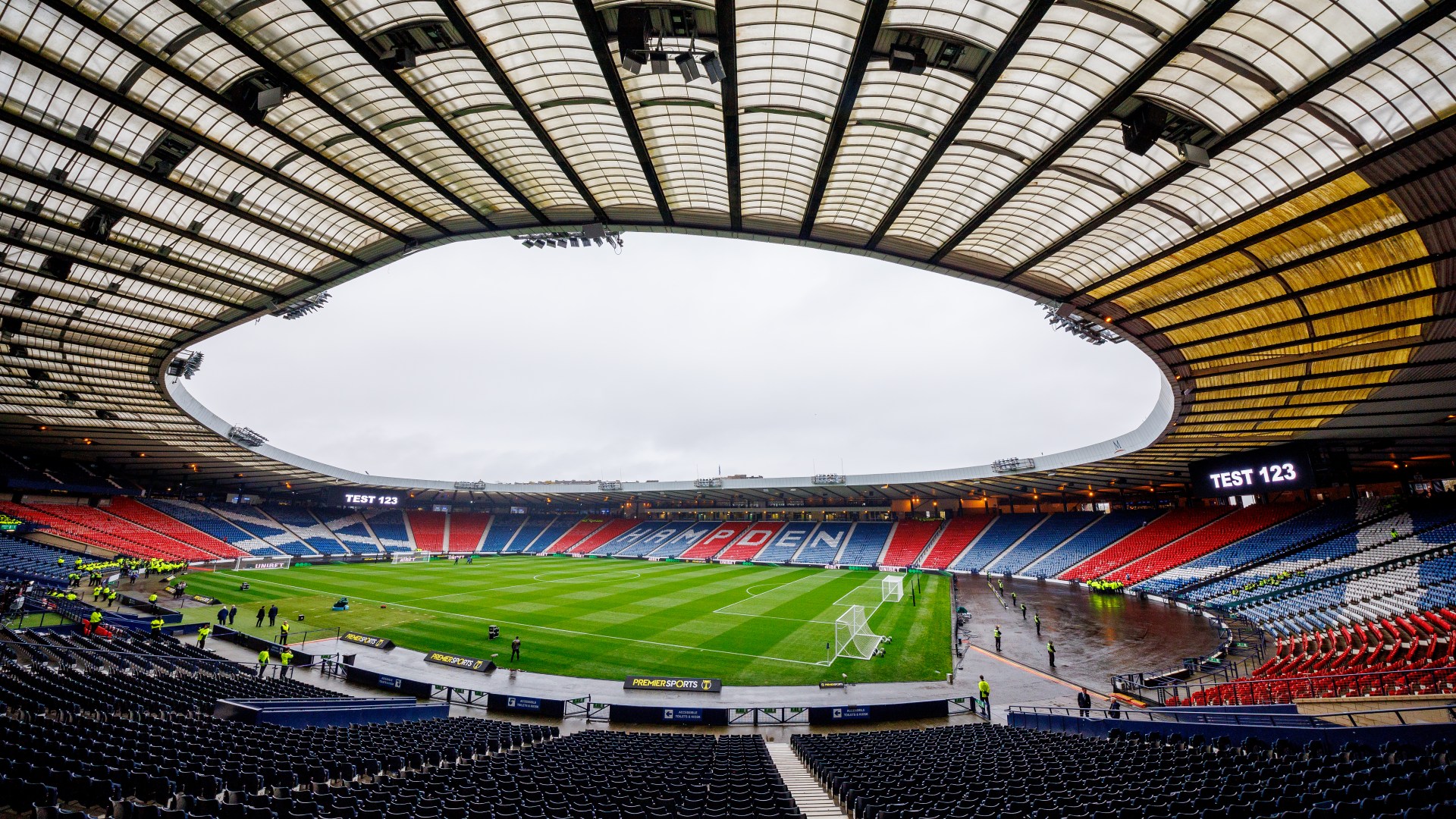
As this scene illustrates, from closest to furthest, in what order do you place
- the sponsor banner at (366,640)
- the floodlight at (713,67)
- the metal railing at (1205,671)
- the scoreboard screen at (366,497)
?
the floodlight at (713,67) < the metal railing at (1205,671) < the sponsor banner at (366,640) < the scoreboard screen at (366,497)

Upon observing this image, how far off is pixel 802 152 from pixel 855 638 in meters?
24.5

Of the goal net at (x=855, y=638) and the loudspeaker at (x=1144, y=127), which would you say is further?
the goal net at (x=855, y=638)

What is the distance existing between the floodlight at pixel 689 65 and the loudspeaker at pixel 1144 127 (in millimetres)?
10549

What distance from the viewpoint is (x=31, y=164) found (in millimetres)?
17359

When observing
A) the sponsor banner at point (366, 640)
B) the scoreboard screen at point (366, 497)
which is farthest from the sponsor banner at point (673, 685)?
the scoreboard screen at point (366, 497)

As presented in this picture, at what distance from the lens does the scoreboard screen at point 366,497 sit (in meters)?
83.1

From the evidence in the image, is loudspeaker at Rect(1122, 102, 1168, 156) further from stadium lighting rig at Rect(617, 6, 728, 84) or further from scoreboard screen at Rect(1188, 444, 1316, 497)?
scoreboard screen at Rect(1188, 444, 1316, 497)

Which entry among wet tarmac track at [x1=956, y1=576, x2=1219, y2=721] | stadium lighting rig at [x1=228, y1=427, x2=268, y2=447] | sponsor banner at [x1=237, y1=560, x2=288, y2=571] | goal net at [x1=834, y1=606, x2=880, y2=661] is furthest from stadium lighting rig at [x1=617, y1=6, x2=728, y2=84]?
sponsor banner at [x1=237, y1=560, x2=288, y2=571]

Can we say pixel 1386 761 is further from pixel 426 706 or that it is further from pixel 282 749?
pixel 426 706

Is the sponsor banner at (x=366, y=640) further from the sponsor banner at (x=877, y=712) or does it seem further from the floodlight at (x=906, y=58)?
the floodlight at (x=906, y=58)

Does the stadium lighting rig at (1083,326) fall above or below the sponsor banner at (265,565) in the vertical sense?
above

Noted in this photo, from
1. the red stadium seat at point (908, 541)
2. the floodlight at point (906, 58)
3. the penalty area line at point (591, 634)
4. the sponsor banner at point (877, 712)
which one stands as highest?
the floodlight at point (906, 58)

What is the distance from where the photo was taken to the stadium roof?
41.3 feet

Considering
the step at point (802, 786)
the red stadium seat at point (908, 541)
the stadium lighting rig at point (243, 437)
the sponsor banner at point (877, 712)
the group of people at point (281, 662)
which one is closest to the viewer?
the step at point (802, 786)
